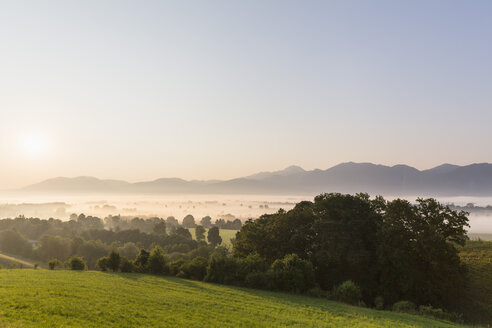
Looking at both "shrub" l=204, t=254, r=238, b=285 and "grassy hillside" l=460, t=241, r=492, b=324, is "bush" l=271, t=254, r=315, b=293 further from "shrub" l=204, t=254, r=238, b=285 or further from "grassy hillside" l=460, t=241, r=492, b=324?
"grassy hillside" l=460, t=241, r=492, b=324

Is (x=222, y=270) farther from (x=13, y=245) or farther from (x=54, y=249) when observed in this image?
(x=13, y=245)

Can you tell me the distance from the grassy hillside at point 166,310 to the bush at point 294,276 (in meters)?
5.55

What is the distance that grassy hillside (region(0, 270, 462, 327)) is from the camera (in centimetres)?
2152

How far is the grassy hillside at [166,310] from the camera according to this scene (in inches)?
847

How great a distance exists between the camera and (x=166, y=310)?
2681 centimetres

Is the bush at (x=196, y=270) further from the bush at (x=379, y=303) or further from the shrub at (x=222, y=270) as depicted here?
the bush at (x=379, y=303)

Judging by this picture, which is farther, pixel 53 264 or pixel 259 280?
pixel 53 264

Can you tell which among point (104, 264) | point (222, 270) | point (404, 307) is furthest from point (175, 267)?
point (404, 307)

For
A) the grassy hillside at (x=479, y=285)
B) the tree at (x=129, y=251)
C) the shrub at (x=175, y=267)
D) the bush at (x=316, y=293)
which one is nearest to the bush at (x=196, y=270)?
the shrub at (x=175, y=267)

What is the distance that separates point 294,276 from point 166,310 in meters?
23.8

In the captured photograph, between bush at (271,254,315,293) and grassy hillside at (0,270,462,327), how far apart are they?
5.55 meters

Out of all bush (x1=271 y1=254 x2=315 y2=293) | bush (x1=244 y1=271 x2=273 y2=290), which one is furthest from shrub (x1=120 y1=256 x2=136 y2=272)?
bush (x1=271 y1=254 x2=315 y2=293)

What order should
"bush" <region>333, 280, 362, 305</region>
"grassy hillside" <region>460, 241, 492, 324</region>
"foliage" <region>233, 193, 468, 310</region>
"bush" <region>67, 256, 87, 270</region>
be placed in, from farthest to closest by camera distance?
1. "bush" <region>67, 256, 87, 270</region>
2. "foliage" <region>233, 193, 468, 310</region>
3. "grassy hillside" <region>460, 241, 492, 324</region>
4. "bush" <region>333, 280, 362, 305</region>

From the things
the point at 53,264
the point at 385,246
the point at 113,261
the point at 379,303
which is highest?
the point at 385,246
